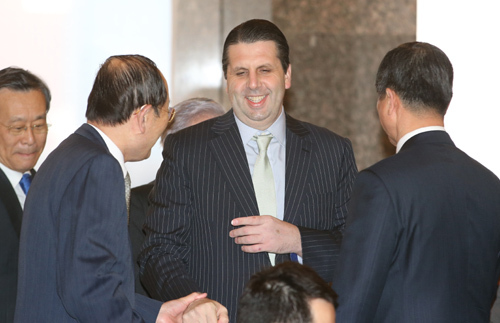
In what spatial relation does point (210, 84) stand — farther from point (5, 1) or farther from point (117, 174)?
point (117, 174)

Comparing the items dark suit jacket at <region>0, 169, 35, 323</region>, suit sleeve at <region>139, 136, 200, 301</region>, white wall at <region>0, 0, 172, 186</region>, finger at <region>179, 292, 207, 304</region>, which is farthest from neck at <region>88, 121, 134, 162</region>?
white wall at <region>0, 0, 172, 186</region>

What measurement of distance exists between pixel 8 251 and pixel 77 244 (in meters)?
1.08

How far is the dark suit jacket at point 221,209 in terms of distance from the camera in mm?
2822

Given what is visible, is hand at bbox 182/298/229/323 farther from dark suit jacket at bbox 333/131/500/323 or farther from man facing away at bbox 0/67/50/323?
man facing away at bbox 0/67/50/323

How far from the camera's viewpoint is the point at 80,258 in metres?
2.12

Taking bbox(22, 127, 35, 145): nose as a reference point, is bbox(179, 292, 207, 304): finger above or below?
below

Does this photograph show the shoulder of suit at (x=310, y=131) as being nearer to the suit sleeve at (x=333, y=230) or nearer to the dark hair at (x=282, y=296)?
the suit sleeve at (x=333, y=230)

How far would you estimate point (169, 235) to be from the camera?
284cm

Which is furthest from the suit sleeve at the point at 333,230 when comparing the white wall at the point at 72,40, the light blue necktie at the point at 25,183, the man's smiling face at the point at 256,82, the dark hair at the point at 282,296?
the white wall at the point at 72,40

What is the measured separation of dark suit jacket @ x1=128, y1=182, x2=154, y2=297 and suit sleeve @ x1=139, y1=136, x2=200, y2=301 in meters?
0.77

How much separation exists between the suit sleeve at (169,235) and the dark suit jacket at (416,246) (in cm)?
75

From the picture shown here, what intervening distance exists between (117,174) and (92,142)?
0.20 metres

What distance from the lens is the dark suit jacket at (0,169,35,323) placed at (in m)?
3.00

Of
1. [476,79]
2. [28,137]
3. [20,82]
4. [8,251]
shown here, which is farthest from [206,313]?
[476,79]
